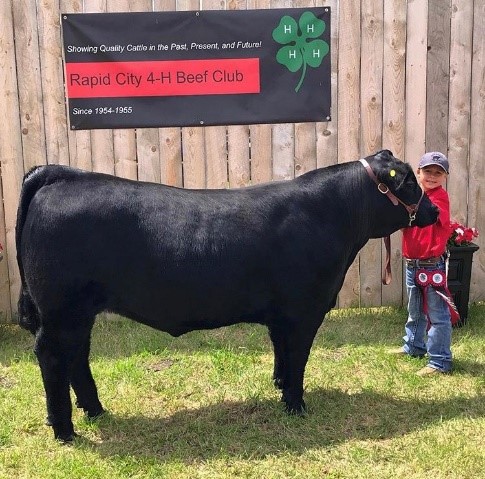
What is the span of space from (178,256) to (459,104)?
3553mm

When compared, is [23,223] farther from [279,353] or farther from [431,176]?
[431,176]

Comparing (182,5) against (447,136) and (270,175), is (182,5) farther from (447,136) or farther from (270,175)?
(447,136)

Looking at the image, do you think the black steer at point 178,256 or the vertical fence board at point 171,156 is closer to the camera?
the black steer at point 178,256

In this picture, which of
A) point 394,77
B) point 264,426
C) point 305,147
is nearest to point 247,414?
point 264,426

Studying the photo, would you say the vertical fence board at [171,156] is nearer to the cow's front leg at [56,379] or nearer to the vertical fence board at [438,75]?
the vertical fence board at [438,75]

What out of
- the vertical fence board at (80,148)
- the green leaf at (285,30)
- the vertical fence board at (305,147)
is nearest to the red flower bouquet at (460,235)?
the vertical fence board at (305,147)

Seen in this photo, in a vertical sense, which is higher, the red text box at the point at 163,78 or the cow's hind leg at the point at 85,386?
the red text box at the point at 163,78

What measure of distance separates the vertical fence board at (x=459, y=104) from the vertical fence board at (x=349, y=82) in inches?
34.0

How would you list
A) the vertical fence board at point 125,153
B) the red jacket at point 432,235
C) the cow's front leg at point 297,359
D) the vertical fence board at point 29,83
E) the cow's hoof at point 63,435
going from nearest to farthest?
the cow's hoof at point 63,435 → the cow's front leg at point 297,359 → the red jacket at point 432,235 → the vertical fence board at point 29,83 → the vertical fence board at point 125,153

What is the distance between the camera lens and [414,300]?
519 centimetres

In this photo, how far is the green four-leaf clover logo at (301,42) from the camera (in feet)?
19.5

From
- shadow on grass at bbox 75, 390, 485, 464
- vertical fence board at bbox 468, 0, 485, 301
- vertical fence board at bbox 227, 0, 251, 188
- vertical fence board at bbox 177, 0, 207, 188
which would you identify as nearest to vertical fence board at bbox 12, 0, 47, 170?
vertical fence board at bbox 177, 0, 207, 188

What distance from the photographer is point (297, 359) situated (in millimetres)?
4234

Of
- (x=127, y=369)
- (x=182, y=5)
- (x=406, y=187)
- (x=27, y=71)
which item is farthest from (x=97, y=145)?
(x=406, y=187)
